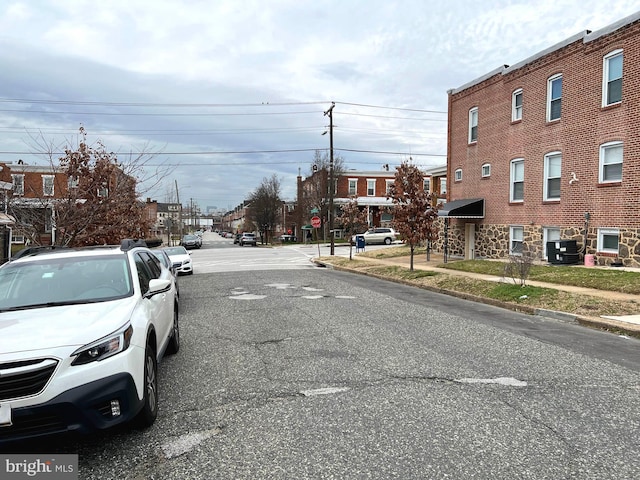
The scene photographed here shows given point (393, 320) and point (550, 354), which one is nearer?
point (550, 354)

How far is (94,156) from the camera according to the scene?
1498cm

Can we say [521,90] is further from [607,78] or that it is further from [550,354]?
[550,354]

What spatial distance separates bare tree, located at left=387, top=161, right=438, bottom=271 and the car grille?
1546 centimetres

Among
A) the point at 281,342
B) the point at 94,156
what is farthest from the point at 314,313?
the point at 94,156

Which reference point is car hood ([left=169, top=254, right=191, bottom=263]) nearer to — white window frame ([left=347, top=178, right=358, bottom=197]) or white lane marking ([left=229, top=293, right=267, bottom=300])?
white lane marking ([left=229, top=293, right=267, bottom=300])

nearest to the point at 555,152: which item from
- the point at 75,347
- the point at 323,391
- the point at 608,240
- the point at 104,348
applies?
the point at 608,240

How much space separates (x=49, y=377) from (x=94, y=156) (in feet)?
43.6

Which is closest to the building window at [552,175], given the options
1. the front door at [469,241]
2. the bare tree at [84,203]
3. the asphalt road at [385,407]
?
the front door at [469,241]

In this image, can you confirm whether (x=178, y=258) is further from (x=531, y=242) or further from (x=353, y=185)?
(x=353, y=185)

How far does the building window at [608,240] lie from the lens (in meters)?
15.3

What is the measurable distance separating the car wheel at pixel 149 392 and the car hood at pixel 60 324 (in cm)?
46

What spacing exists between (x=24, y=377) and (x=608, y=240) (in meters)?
16.9

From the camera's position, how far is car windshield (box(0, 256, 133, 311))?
14.8 feet

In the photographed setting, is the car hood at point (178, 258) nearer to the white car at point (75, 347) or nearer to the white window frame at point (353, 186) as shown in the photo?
the white car at point (75, 347)
